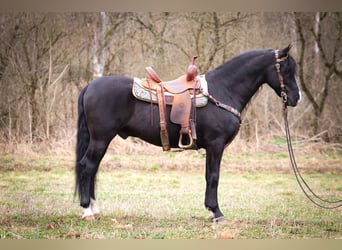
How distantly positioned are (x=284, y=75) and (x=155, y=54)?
6129 millimetres

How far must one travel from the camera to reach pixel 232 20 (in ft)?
32.8

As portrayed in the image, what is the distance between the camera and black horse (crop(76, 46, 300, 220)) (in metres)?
4.32

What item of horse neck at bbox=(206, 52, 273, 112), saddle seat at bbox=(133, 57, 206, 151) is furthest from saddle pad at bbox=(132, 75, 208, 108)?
horse neck at bbox=(206, 52, 273, 112)

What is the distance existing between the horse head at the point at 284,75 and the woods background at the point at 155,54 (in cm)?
499

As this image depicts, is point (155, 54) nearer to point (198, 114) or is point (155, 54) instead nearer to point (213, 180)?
point (198, 114)

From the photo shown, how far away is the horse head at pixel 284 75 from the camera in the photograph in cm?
443

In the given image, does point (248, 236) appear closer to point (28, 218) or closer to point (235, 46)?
point (28, 218)

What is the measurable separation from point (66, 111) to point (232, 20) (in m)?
4.27

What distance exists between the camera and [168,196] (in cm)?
600

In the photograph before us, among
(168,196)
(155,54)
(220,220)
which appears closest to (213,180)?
(220,220)

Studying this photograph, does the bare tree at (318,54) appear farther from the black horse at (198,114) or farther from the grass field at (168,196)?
the black horse at (198,114)

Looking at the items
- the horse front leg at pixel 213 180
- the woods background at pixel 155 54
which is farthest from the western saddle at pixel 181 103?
the woods background at pixel 155 54

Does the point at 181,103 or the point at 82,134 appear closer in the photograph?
the point at 181,103

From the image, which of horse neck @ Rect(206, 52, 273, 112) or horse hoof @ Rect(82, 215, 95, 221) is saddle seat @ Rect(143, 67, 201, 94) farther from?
horse hoof @ Rect(82, 215, 95, 221)
